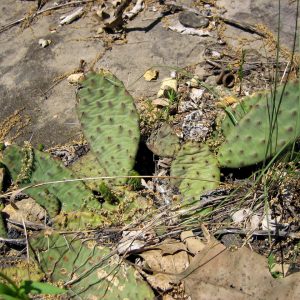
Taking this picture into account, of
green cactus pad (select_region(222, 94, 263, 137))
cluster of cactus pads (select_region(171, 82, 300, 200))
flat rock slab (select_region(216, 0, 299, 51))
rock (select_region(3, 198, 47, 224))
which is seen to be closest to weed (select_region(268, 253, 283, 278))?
cluster of cactus pads (select_region(171, 82, 300, 200))

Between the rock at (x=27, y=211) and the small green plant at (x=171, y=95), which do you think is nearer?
the rock at (x=27, y=211)

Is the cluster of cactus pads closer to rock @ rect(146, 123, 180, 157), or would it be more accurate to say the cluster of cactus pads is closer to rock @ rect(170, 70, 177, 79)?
rock @ rect(146, 123, 180, 157)

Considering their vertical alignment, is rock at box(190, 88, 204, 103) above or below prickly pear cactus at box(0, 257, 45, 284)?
below

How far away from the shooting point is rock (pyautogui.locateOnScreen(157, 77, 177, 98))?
3242 millimetres

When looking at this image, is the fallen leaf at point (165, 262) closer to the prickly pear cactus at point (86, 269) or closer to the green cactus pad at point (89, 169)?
the prickly pear cactus at point (86, 269)

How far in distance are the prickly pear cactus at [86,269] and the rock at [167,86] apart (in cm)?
111

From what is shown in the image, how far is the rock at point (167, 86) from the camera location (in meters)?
3.24

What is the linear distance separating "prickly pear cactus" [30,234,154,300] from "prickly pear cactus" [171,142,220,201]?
18.6 inches

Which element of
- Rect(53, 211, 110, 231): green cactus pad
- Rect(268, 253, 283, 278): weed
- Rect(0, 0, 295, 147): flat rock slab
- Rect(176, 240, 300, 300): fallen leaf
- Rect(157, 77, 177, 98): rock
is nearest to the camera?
Rect(176, 240, 300, 300): fallen leaf

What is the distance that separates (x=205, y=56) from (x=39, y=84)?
106cm

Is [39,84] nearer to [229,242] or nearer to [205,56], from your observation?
[205,56]

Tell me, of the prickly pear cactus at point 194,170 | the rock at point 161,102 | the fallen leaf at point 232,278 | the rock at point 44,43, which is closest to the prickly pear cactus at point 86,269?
the fallen leaf at point 232,278

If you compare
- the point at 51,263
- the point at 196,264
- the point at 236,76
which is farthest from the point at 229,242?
the point at 236,76

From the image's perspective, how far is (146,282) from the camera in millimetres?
2289
